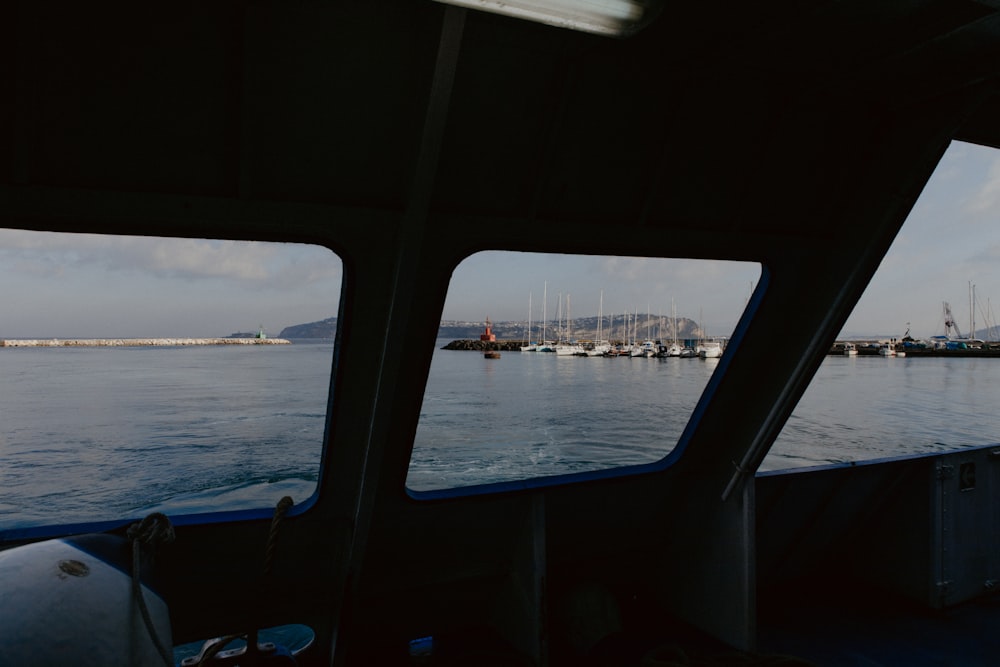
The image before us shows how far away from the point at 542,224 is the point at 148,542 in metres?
1.56

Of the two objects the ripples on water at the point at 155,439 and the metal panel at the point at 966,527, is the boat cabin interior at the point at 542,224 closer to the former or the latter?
the metal panel at the point at 966,527

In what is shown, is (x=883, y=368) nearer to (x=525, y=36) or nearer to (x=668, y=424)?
(x=668, y=424)

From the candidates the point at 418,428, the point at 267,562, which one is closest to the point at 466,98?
the point at 267,562

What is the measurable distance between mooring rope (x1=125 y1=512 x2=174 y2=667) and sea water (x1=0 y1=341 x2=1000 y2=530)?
916 centimetres

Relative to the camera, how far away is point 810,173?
7.86ft

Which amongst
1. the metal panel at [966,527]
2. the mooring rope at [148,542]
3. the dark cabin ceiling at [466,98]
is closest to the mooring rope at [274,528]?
the mooring rope at [148,542]

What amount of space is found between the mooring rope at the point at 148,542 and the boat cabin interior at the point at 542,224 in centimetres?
8

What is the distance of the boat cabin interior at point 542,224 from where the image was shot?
1574 mm

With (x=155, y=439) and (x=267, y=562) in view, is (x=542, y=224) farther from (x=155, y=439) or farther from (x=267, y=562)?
(x=155, y=439)

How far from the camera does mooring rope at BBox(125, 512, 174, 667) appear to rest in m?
1.24

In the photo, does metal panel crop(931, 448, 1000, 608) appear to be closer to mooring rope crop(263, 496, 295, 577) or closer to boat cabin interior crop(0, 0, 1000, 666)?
boat cabin interior crop(0, 0, 1000, 666)

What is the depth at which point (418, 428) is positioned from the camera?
1020 cm

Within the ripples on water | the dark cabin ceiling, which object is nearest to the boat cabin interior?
the dark cabin ceiling

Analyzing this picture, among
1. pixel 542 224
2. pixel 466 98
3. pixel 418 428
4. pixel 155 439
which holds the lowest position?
pixel 155 439
